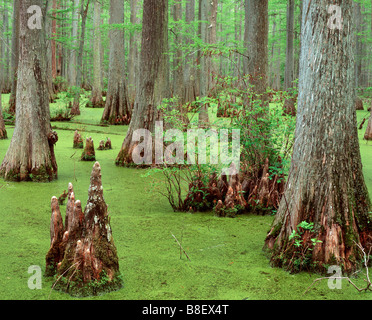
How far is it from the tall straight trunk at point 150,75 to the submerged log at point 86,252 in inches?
167

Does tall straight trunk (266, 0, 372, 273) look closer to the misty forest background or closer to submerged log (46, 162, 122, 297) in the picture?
the misty forest background

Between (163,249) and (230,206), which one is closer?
(163,249)

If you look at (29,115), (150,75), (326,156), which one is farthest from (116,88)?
(326,156)

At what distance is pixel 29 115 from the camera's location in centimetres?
609

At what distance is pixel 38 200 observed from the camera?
205 inches

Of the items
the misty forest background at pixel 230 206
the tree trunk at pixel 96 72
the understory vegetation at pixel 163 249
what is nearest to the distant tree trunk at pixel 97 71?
the tree trunk at pixel 96 72

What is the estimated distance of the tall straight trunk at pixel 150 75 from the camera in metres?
7.36

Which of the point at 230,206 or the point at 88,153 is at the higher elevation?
the point at 88,153

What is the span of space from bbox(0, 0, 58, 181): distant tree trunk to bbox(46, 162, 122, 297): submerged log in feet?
10.3

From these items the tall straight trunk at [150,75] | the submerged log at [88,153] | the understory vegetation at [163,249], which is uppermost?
the tall straight trunk at [150,75]

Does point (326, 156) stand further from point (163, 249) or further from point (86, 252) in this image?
point (86, 252)

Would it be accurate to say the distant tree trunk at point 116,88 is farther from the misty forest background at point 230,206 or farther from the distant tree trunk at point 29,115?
the distant tree trunk at point 29,115

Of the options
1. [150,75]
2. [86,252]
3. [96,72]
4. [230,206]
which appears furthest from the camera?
[96,72]

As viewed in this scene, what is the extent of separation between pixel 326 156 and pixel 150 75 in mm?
4560
